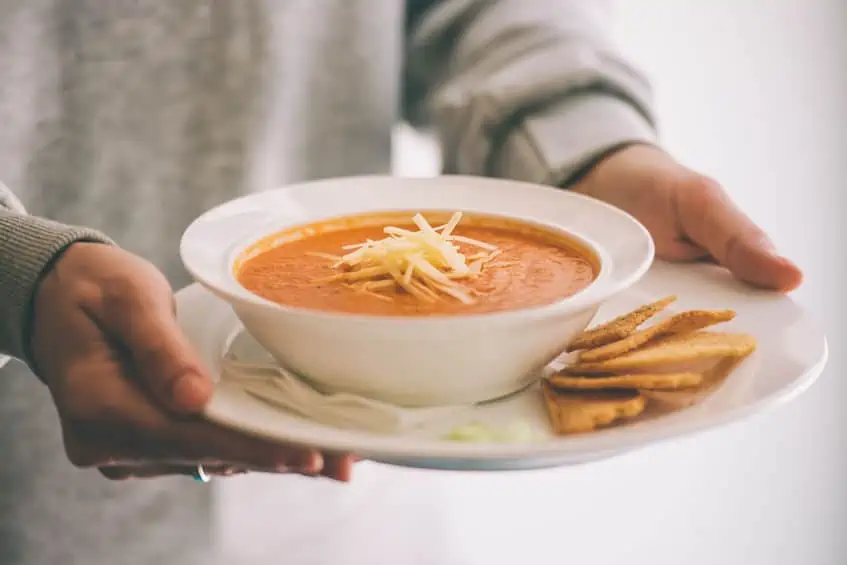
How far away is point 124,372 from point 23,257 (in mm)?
168

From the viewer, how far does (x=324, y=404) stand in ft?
2.40

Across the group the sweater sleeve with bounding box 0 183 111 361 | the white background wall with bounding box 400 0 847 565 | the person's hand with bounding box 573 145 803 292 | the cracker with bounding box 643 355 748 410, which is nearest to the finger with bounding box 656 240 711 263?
the person's hand with bounding box 573 145 803 292

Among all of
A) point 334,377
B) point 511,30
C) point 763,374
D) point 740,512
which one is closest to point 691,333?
point 763,374

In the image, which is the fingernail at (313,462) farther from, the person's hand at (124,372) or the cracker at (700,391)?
the cracker at (700,391)

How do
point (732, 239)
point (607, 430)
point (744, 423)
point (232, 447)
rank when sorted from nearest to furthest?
point (607, 430), point (232, 447), point (732, 239), point (744, 423)

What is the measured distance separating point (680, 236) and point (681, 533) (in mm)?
1576

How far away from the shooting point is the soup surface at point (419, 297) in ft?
2.56

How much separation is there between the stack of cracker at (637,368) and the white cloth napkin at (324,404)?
11cm

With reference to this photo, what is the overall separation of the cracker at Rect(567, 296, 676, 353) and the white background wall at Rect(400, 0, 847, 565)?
1.52m

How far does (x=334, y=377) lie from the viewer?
754mm

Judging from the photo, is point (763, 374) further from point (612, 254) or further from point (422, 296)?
point (422, 296)

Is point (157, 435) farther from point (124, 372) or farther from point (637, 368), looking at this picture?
point (637, 368)

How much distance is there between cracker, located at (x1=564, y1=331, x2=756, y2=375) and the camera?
0.75m

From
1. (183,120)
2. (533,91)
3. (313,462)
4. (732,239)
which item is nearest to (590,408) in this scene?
(313,462)
